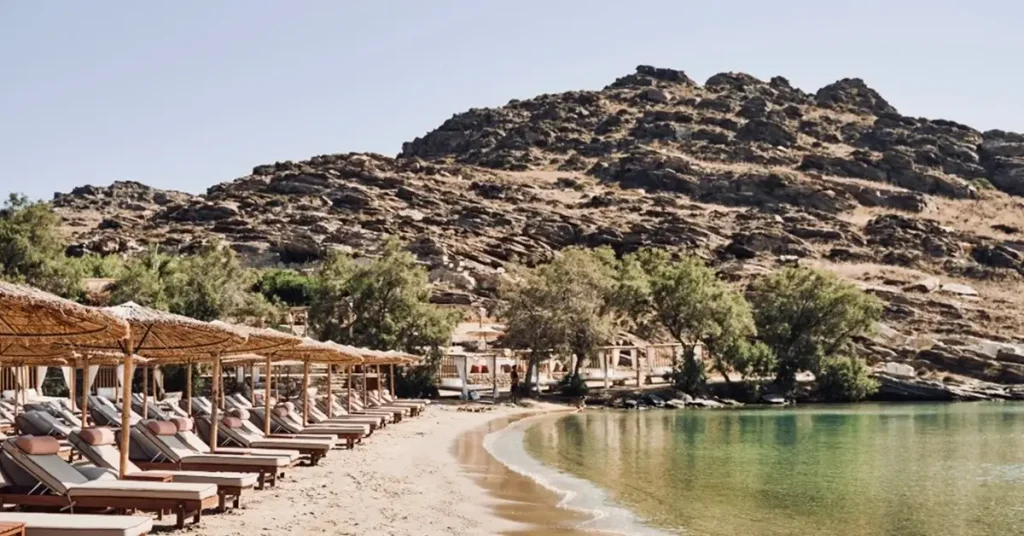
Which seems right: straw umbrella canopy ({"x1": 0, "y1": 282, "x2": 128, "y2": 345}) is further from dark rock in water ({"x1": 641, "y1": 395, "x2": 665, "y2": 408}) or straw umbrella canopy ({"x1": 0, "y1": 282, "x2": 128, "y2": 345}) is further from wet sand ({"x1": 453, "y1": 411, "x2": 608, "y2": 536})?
dark rock in water ({"x1": 641, "y1": 395, "x2": 665, "y2": 408})

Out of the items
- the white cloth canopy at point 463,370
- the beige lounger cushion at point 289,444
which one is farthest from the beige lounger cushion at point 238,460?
the white cloth canopy at point 463,370

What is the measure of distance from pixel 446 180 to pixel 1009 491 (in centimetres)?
9564

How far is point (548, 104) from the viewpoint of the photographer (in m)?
158

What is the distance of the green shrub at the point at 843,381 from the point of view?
4750 centimetres

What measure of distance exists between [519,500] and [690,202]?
96355 millimetres

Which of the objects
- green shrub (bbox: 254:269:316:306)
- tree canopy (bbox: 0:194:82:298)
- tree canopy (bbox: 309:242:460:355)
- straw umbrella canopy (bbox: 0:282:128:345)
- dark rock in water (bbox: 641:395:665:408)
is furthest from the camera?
green shrub (bbox: 254:269:316:306)

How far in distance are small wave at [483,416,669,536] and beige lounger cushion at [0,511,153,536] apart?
581 cm

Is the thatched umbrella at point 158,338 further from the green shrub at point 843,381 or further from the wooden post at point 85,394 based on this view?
the green shrub at point 843,381


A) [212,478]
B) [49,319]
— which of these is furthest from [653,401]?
[49,319]

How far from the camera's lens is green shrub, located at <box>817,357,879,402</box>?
47.5 m

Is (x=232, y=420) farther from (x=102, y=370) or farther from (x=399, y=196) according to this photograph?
(x=399, y=196)

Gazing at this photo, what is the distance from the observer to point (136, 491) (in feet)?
33.2

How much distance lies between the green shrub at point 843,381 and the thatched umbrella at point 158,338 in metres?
38.5

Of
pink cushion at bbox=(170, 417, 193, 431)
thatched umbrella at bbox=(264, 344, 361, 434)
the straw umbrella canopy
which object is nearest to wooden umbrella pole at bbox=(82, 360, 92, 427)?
thatched umbrella at bbox=(264, 344, 361, 434)
